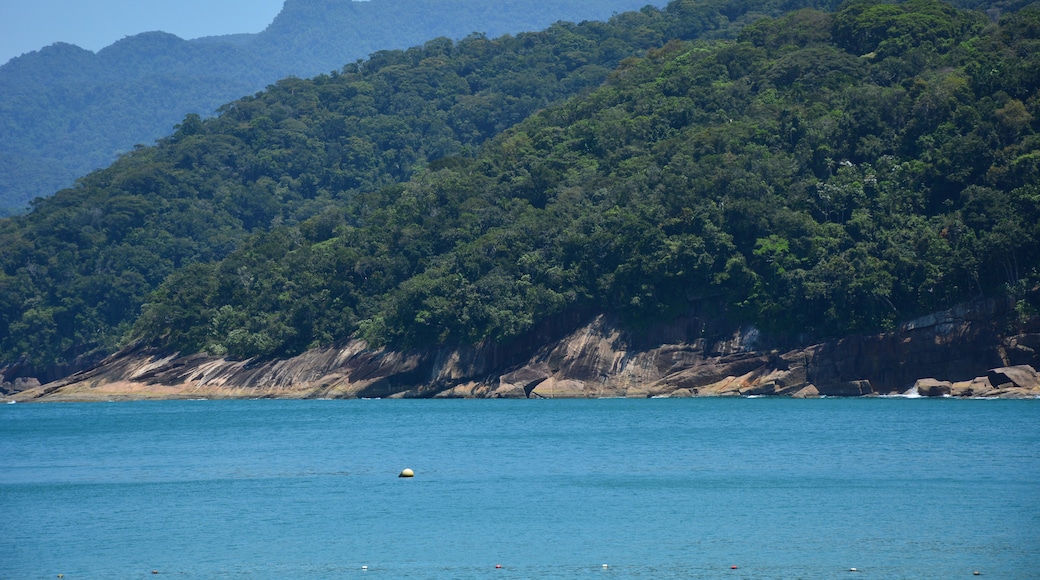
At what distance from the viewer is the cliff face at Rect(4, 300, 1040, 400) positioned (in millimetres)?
62438

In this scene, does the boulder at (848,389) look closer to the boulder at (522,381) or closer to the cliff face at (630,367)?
the cliff face at (630,367)

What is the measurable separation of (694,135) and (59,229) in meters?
67.0

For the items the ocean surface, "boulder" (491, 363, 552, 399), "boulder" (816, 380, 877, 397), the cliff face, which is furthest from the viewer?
"boulder" (491, 363, 552, 399)

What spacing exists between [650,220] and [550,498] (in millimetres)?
45298

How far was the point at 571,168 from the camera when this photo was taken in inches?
3723

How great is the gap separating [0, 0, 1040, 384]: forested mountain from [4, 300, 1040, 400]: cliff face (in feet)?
4.08

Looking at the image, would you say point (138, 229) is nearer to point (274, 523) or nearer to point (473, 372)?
point (473, 372)

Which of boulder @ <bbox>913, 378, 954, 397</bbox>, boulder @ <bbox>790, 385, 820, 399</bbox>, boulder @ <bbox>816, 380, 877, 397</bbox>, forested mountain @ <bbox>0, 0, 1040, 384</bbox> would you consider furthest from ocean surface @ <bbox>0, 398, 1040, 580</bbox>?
forested mountain @ <bbox>0, 0, 1040, 384</bbox>

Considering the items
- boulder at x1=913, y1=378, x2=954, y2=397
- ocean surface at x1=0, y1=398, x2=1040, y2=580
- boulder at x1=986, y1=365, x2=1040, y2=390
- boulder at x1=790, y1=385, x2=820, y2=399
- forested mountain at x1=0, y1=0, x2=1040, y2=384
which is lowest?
boulder at x1=790, y1=385, x2=820, y2=399

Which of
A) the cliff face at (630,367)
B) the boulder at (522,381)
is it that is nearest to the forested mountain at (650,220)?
the cliff face at (630,367)

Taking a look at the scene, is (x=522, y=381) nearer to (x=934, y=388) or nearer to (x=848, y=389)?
(x=848, y=389)

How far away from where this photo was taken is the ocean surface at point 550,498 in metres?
24.6

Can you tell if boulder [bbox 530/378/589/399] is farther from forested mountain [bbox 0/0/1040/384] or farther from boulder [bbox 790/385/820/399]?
boulder [bbox 790/385/820/399]

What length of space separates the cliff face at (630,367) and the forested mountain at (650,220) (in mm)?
1243
